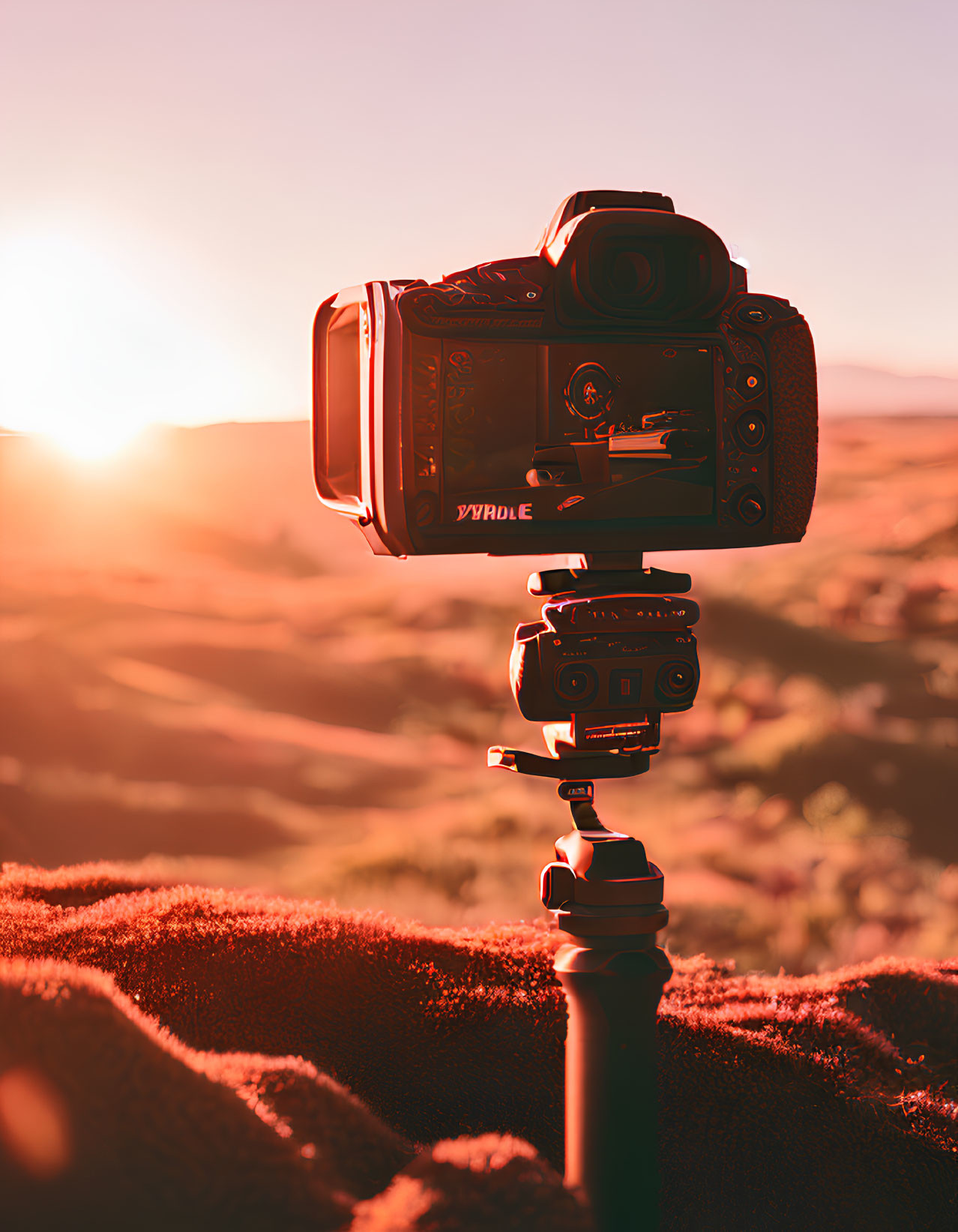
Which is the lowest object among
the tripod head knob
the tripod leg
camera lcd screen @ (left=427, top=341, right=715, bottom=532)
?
the tripod leg

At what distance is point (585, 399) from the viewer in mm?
1242

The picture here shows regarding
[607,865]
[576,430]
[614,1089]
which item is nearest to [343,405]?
[576,430]

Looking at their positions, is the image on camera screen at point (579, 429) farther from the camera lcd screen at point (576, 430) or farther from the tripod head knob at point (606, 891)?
the tripod head knob at point (606, 891)

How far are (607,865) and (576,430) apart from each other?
0.56 meters

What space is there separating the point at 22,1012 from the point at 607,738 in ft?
2.52

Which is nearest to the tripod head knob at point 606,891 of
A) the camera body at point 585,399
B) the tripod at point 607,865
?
the tripod at point 607,865

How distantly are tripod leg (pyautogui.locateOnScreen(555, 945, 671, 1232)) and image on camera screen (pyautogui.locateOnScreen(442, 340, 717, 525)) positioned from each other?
580 millimetres

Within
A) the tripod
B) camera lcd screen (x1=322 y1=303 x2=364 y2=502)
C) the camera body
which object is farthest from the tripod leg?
camera lcd screen (x1=322 y1=303 x2=364 y2=502)

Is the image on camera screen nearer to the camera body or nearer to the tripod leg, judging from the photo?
the camera body

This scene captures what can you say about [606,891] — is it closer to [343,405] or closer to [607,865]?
[607,865]

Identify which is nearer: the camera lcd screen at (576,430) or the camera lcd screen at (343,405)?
the camera lcd screen at (576,430)

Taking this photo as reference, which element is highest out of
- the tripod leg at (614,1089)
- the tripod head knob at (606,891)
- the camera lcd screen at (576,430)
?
the camera lcd screen at (576,430)

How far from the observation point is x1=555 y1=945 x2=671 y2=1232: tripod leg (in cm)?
122

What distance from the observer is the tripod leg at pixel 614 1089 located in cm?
122
